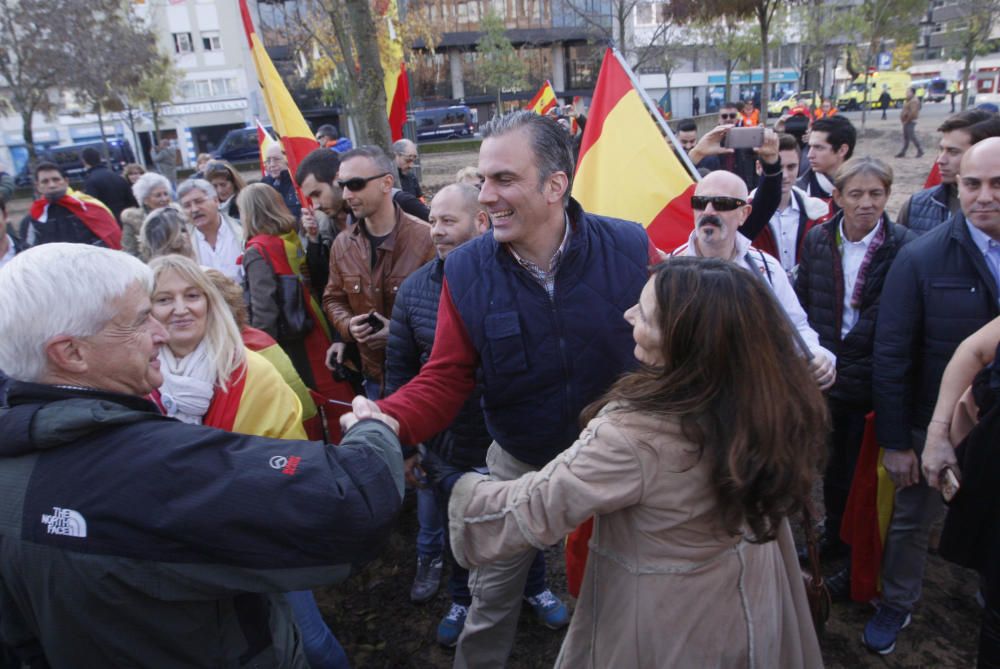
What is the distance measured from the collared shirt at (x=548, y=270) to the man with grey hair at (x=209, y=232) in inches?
108

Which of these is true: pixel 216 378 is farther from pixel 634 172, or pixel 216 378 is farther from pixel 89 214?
pixel 89 214

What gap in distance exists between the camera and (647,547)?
5.37 feet

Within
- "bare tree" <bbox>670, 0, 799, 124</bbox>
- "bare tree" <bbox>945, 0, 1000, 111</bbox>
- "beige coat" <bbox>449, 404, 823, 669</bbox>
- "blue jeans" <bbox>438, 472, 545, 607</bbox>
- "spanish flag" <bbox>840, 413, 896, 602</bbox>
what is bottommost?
"blue jeans" <bbox>438, 472, 545, 607</bbox>

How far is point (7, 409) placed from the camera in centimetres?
135

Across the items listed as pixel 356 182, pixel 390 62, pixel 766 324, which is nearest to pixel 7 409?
pixel 766 324

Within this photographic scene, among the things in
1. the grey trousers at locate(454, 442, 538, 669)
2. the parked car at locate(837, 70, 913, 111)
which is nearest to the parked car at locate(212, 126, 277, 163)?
the grey trousers at locate(454, 442, 538, 669)

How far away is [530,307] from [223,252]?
3.10 meters

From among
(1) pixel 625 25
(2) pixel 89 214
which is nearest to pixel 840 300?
(2) pixel 89 214

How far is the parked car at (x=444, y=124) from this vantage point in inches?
1362

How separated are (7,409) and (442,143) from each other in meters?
31.9

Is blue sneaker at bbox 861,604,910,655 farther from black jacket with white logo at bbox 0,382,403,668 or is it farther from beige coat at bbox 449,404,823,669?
black jacket with white logo at bbox 0,382,403,668

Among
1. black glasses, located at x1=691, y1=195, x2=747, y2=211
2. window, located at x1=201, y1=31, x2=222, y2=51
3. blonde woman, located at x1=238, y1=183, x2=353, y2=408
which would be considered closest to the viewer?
black glasses, located at x1=691, y1=195, x2=747, y2=211

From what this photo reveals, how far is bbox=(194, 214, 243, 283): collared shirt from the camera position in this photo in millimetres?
4500

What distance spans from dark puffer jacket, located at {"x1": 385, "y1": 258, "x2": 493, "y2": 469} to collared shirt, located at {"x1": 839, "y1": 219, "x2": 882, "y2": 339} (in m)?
1.81
